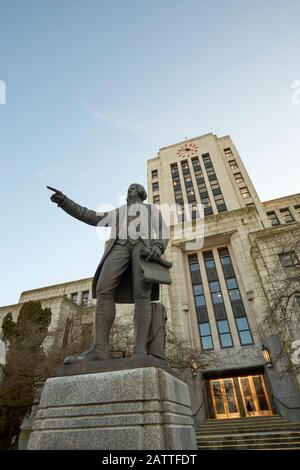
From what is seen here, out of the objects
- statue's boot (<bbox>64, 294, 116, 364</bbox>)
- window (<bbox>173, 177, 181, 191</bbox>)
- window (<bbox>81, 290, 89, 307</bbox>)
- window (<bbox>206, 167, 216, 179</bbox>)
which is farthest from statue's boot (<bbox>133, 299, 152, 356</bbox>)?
window (<bbox>206, 167, 216, 179</bbox>)

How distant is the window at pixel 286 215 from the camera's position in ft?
111

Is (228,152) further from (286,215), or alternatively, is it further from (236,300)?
(236,300)

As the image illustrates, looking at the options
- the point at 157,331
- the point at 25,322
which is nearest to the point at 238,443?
the point at 157,331

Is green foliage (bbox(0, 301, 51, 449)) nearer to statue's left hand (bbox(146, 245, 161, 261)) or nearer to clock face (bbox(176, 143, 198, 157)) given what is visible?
statue's left hand (bbox(146, 245, 161, 261))

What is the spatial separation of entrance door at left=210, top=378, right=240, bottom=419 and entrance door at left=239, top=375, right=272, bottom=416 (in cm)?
72

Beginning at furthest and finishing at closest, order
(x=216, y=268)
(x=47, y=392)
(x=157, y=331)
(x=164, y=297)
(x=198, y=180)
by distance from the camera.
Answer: (x=198, y=180) < (x=216, y=268) < (x=164, y=297) < (x=157, y=331) < (x=47, y=392)

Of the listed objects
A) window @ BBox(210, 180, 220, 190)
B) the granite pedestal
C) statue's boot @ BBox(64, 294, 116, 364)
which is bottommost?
the granite pedestal

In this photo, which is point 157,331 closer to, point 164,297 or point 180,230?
point 164,297

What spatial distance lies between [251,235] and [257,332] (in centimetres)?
799

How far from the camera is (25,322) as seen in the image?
733 inches

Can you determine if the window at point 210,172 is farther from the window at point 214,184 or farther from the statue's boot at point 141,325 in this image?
the statue's boot at point 141,325

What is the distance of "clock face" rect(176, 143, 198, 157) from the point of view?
42812 mm

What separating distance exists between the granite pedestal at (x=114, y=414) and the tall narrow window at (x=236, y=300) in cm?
1923

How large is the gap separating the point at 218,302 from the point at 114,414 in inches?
831
